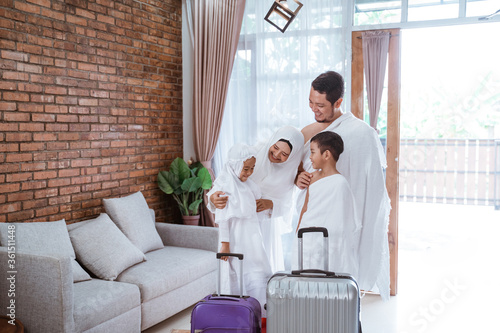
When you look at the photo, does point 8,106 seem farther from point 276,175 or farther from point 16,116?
point 276,175

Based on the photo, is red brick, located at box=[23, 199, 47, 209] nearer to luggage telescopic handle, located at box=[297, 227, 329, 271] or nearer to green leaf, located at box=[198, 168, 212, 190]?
green leaf, located at box=[198, 168, 212, 190]

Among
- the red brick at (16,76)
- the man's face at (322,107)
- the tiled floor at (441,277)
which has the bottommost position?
the tiled floor at (441,277)

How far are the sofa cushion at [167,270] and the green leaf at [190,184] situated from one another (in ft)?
2.04

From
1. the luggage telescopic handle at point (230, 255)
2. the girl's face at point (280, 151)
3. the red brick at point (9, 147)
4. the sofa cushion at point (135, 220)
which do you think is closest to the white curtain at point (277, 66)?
the sofa cushion at point (135, 220)

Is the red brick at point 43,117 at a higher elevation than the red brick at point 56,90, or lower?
lower

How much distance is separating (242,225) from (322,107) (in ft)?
2.21

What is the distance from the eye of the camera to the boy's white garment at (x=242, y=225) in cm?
218

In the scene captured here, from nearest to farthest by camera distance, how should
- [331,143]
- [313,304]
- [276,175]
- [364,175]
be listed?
[313,304] < [331,143] < [364,175] < [276,175]

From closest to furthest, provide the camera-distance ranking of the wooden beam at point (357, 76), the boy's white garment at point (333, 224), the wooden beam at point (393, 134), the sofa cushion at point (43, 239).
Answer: the boy's white garment at point (333, 224), the sofa cushion at point (43, 239), the wooden beam at point (393, 134), the wooden beam at point (357, 76)

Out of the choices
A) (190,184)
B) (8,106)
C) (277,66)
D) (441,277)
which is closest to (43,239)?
(8,106)

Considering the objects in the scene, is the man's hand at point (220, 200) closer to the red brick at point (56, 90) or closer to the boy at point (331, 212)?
the boy at point (331, 212)

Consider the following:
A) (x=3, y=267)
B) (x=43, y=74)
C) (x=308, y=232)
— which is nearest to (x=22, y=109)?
(x=43, y=74)

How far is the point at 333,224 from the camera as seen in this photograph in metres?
1.99

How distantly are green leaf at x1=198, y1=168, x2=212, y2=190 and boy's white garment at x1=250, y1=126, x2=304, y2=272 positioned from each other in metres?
2.36
